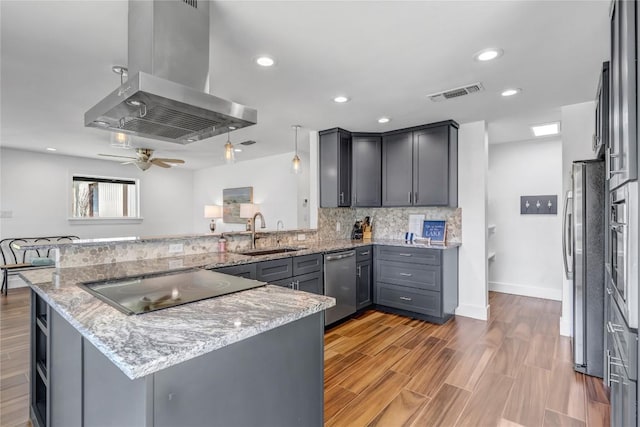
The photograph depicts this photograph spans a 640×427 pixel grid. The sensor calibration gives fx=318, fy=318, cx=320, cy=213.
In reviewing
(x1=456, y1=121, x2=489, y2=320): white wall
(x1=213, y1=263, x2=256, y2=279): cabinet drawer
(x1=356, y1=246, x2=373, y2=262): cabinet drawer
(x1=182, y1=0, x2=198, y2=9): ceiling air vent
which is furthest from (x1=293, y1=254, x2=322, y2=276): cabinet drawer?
(x1=182, y1=0, x2=198, y2=9): ceiling air vent

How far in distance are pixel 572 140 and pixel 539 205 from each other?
174cm

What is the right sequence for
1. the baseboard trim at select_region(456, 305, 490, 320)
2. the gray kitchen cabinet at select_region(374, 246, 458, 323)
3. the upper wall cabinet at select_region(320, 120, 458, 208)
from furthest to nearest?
the upper wall cabinet at select_region(320, 120, 458, 208)
the baseboard trim at select_region(456, 305, 490, 320)
the gray kitchen cabinet at select_region(374, 246, 458, 323)

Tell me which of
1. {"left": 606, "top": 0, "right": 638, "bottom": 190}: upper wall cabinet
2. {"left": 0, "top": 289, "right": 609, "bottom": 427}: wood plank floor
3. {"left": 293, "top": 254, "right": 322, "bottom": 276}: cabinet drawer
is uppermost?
{"left": 606, "top": 0, "right": 638, "bottom": 190}: upper wall cabinet

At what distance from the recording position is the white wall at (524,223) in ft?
15.1

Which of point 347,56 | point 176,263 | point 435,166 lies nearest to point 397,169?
point 435,166

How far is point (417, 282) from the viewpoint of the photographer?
3766 mm

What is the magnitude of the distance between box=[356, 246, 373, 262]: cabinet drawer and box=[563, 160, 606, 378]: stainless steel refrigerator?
209 cm

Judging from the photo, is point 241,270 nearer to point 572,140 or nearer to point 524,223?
point 572,140

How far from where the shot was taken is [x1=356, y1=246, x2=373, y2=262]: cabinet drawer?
12.9 ft

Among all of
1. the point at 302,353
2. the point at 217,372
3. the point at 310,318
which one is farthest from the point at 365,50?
the point at 217,372

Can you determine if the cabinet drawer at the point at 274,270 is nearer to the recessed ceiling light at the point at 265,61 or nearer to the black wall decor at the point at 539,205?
the recessed ceiling light at the point at 265,61

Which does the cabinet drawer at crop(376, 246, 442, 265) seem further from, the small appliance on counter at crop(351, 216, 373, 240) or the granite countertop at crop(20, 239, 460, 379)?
the granite countertop at crop(20, 239, 460, 379)

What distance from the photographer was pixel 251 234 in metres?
3.46

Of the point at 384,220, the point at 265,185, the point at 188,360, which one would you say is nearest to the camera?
the point at 188,360
